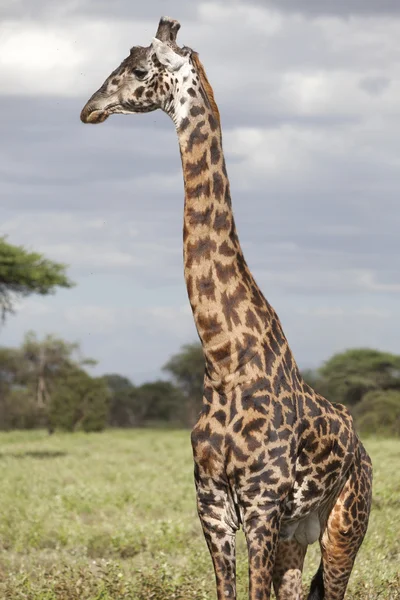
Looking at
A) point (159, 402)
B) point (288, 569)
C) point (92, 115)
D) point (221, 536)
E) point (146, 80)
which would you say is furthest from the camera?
point (159, 402)

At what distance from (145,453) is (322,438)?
19.3 meters

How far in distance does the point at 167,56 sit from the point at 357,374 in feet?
131

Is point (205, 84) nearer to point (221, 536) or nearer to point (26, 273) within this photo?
point (221, 536)

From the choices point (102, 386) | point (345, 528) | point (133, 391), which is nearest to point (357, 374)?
point (133, 391)

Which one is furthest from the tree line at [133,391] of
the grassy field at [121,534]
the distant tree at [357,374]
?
the grassy field at [121,534]

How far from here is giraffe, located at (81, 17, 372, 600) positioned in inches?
199

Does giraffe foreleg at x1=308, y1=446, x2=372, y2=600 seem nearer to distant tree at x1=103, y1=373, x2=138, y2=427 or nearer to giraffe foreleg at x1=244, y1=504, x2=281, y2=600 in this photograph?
giraffe foreleg at x1=244, y1=504, x2=281, y2=600

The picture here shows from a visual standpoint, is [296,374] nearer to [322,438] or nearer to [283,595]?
[322,438]

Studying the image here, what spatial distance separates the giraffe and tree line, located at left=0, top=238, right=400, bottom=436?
2101 centimetres

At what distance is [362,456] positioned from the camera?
605 cm

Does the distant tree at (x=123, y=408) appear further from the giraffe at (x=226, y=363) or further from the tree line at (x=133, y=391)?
the giraffe at (x=226, y=363)

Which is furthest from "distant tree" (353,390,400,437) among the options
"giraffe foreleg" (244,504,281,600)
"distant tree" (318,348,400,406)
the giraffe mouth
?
the giraffe mouth

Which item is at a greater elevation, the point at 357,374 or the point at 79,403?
the point at 357,374

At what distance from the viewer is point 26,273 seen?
26.2 m
